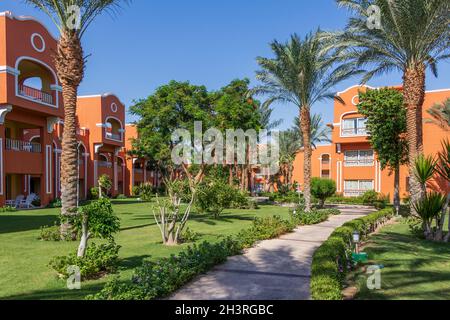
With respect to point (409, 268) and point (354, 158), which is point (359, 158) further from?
point (409, 268)

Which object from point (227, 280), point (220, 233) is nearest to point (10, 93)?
point (220, 233)

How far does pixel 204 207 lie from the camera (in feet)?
60.4

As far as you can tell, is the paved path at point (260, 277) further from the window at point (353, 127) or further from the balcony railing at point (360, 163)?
the balcony railing at point (360, 163)

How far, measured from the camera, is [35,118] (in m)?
26.1

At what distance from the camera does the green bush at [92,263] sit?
23.8ft

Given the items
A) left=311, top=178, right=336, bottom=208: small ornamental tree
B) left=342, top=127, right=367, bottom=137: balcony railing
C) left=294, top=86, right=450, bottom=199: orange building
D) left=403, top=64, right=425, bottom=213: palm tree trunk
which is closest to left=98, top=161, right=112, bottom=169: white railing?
left=311, top=178, right=336, bottom=208: small ornamental tree

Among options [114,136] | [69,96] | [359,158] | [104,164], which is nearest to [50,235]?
[69,96]

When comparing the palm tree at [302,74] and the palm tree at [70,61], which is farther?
the palm tree at [302,74]

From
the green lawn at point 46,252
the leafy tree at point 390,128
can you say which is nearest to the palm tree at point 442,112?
the leafy tree at point 390,128

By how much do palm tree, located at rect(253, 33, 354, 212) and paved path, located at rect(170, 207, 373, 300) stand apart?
35.6 feet

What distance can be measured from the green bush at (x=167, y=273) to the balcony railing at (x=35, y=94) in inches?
775

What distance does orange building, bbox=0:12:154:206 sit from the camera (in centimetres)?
2222
